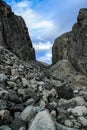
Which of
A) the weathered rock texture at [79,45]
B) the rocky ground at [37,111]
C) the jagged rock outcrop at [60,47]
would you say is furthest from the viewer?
the jagged rock outcrop at [60,47]

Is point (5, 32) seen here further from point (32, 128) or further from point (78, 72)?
point (32, 128)

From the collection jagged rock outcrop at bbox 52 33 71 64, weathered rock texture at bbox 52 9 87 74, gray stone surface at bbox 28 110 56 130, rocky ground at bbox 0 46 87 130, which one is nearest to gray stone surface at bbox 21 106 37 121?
rocky ground at bbox 0 46 87 130

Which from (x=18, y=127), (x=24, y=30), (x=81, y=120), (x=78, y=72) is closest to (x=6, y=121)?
(x=18, y=127)

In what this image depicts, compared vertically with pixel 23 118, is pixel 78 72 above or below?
below

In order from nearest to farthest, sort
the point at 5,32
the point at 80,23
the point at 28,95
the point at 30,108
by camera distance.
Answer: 1. the point at 30,108
2. the point at 28,95
3. the point at 80,23
4. the point at 5,32

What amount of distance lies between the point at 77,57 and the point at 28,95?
1912 cm

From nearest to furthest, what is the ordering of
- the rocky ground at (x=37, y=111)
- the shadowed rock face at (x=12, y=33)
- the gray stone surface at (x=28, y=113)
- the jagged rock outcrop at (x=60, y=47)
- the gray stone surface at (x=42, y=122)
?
1. the gray stone surface at (x=42, y=122)
2. the rocky ground at (x=37, y=111)
3. the gray stone surface at (x=28, y=113)
4. the shadowed rock face at (x=12, y=33)
5. the jagged rock outcrop at (x=60, y=47)

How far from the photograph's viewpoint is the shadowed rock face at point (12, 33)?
3334cm

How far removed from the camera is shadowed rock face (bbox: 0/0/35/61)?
33.3 meters

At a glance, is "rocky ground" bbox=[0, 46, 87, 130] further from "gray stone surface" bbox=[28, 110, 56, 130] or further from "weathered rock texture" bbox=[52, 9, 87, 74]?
"weathered rock texture" bbox=[52, 9, 87, 74]

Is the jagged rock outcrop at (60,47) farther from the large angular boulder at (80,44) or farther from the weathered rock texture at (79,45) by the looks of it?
the large angular boulder at (80,44)

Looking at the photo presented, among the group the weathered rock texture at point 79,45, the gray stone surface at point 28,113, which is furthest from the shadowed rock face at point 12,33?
the gray stone surface at point 28,113

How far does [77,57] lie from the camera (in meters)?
29.2

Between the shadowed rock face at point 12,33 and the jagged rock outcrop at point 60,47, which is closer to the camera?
the shadowed rock face at point 12,33
